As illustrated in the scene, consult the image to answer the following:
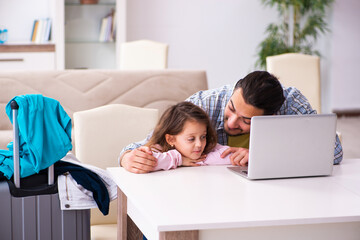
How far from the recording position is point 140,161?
86.6 inches

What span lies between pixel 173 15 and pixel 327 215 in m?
5.20

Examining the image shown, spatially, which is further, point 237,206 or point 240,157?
point 240,157

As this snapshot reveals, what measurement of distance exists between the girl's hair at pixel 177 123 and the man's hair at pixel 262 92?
0.66 feet

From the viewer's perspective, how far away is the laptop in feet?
6.66

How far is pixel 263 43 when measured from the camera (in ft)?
22.0

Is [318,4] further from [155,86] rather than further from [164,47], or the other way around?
[155,86]

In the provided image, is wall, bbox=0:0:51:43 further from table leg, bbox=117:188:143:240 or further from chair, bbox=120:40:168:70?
table leg, bbox=117:188:143:240

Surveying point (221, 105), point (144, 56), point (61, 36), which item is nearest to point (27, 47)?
point (61, 36)

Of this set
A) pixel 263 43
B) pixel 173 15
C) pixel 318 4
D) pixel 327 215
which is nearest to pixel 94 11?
pixel 173 15

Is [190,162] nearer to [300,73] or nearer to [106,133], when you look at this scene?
[106,133]

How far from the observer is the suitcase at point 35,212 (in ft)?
7.21

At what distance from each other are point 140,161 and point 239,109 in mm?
519

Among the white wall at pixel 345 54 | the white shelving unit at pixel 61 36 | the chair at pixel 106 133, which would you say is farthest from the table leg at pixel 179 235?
the white wall at pixel 345 54

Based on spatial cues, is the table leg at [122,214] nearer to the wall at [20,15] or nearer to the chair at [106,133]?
the chair at [106,133]
